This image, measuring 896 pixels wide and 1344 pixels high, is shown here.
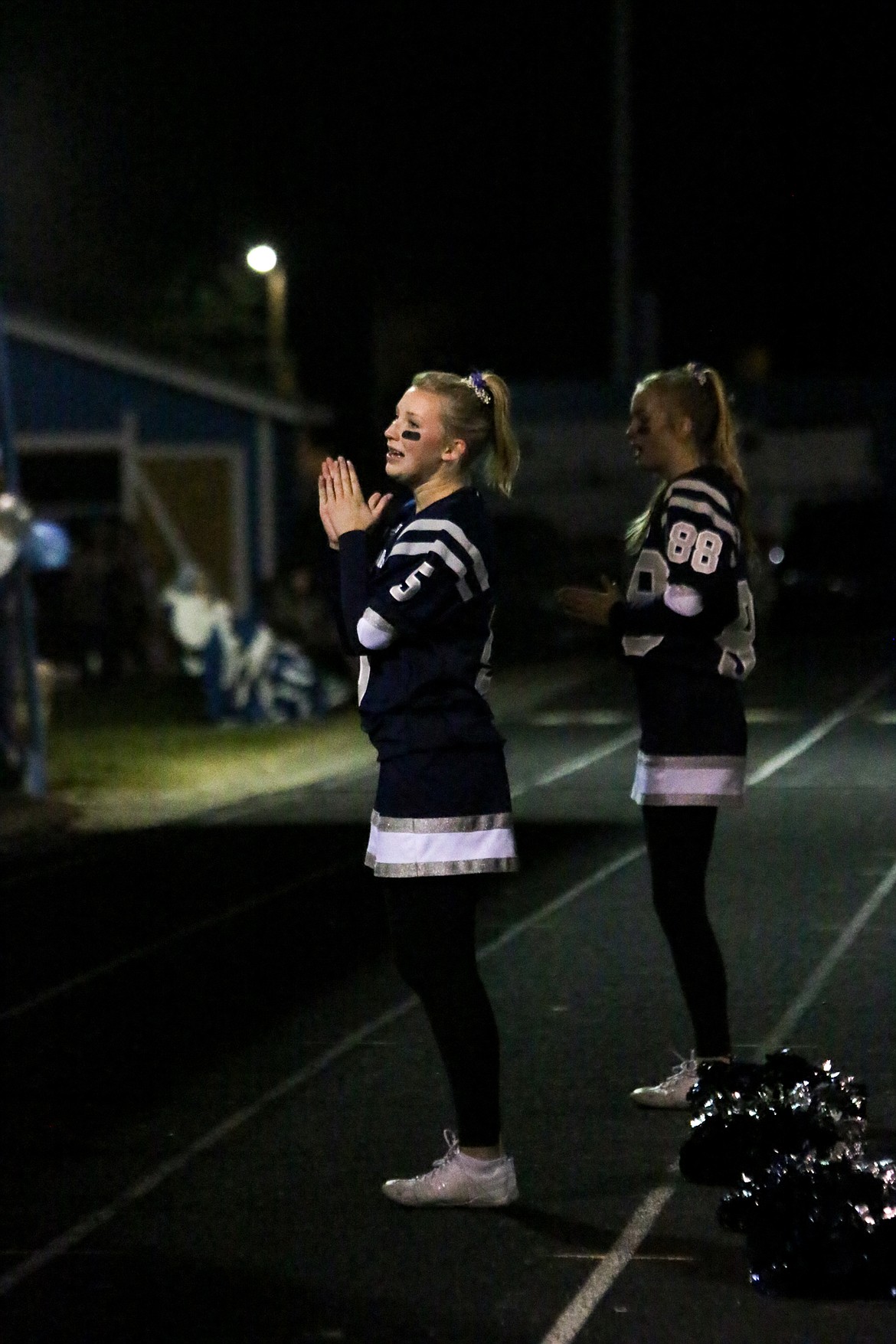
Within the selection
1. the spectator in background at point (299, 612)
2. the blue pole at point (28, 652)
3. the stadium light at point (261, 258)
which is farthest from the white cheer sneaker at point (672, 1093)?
the stadium light at point (261, 258)

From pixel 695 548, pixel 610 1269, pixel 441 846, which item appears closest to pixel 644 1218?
pixel 610 1269

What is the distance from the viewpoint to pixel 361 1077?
7070 millimetres

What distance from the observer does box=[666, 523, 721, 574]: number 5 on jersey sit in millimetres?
6281

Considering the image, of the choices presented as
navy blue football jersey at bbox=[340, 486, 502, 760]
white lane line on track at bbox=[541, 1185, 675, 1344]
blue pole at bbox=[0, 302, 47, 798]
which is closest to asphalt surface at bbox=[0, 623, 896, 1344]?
white lane line on track at bbox=[541, 1185, 675, 1344]

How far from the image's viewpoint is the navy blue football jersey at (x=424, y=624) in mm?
5383

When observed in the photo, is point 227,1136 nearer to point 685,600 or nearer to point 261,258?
point 685,600

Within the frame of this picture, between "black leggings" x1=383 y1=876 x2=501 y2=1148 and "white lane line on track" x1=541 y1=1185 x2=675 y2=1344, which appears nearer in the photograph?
"white lane line on track" x1=541 y1=1185 x2=675 y2=1344

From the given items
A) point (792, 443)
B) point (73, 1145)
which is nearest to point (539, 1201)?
point (73, 1145)

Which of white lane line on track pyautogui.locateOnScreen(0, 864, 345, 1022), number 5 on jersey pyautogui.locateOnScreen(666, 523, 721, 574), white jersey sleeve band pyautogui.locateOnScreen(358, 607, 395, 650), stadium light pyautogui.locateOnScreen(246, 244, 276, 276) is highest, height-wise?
stadium light pyautogui.locateOnScreen(246, 244, 276, 276)

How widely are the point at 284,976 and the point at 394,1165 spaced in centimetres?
278

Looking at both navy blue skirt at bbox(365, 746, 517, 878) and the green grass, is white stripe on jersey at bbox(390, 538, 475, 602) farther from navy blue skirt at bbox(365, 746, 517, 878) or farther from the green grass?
the green grass

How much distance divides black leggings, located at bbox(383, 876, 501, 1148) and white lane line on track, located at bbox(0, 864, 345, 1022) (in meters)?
2.97

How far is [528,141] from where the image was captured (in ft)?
168

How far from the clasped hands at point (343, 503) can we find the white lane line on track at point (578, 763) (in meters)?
8.73
